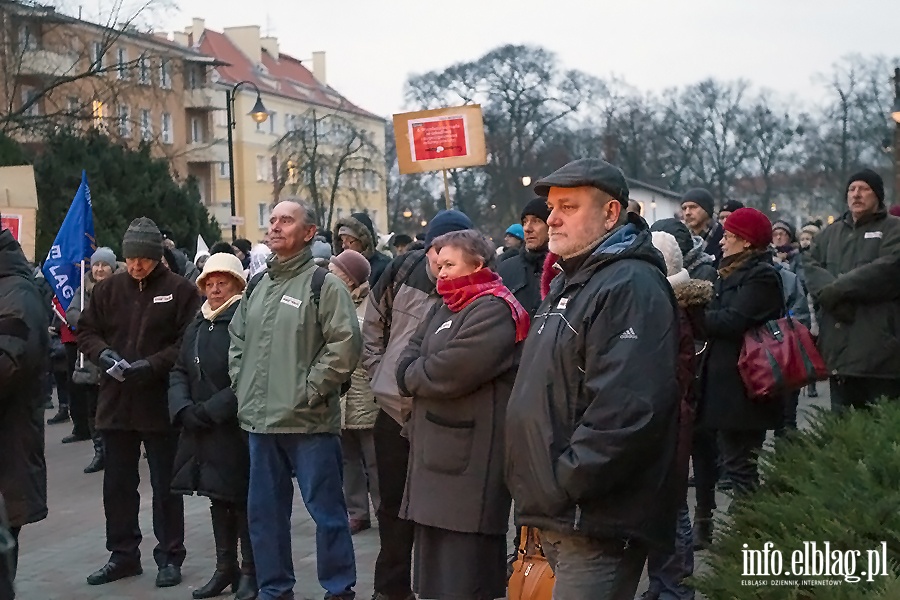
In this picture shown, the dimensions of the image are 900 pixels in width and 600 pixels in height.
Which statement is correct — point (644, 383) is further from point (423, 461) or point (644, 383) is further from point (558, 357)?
point (423, 461)

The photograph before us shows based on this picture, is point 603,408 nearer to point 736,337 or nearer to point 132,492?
point 736,337

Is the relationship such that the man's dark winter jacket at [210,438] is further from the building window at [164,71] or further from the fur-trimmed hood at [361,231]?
the building window at [164,71]

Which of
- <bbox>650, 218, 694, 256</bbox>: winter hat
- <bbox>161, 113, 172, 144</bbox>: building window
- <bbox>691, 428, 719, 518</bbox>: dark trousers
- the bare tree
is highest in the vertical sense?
<bbox>161, 113, 172, 144</bbox>: building window

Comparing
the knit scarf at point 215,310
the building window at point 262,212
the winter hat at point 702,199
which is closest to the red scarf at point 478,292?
the knit scarf at point 215,310

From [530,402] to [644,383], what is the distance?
433mm

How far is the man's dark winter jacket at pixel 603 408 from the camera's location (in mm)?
3914

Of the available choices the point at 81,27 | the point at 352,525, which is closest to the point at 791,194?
the point at 81,27

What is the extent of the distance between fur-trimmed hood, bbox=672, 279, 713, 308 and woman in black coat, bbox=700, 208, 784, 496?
0.66 metres

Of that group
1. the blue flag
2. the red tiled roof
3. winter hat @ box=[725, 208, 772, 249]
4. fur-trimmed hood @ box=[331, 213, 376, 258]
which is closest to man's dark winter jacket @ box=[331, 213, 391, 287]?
fur-trimmed hood @ box=[331, 213, 376, 258]

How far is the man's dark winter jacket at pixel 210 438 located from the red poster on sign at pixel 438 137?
4127mm

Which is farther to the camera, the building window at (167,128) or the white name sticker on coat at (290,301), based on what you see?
the building window at (167,128)

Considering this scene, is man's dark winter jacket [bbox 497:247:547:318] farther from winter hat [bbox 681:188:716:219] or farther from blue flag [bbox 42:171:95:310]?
blue flag [bbox 42:171:95:310]

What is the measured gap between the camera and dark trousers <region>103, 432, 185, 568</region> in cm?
734

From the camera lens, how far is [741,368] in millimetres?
6875
